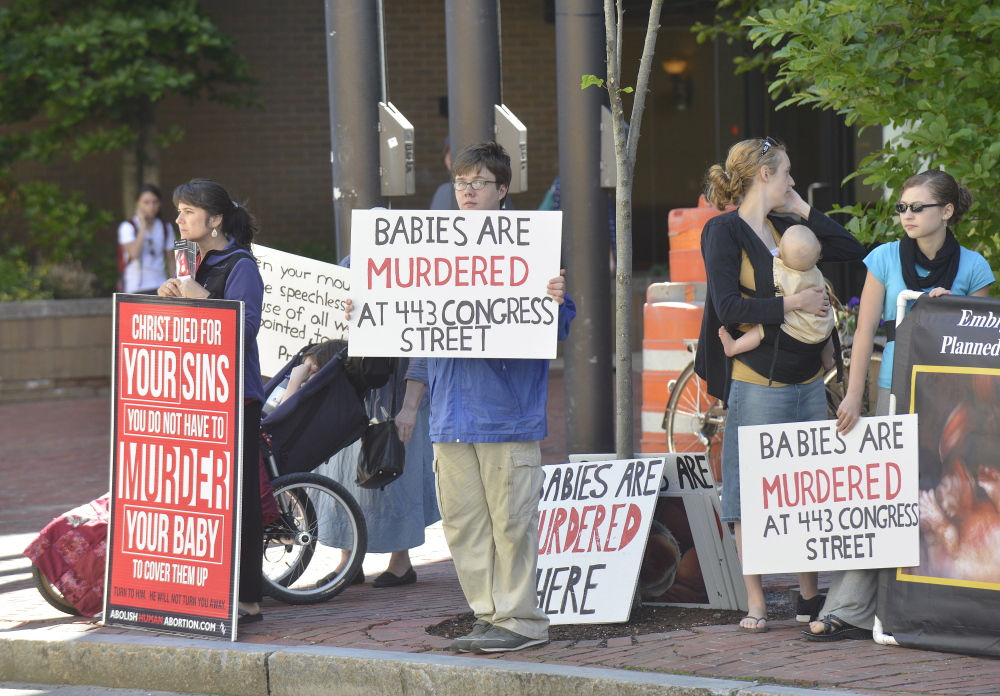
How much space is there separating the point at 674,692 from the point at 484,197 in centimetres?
186

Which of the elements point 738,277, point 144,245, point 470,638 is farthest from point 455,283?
point 144,245

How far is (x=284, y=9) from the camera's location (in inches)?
635

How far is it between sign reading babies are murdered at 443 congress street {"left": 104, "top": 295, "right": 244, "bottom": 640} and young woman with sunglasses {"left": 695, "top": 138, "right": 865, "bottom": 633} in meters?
1.87

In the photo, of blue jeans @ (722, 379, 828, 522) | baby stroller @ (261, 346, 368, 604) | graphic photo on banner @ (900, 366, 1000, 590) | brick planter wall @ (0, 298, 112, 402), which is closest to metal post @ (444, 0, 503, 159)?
baby stroller @ (261, 346, 368, 604)

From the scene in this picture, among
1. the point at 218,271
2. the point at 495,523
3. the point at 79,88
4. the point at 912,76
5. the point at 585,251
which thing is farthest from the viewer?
the point at 79,88

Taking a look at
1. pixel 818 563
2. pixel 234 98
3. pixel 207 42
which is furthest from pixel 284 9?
pixel 818 563

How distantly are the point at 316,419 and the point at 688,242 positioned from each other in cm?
Result: 304

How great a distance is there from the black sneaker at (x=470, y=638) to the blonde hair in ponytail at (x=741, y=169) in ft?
5.91

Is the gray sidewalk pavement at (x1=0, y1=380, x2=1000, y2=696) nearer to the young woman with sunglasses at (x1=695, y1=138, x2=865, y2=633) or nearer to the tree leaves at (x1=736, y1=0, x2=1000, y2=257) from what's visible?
the young woman with sunglasses at (x1=695, y1=138, x2=865, y2=633)

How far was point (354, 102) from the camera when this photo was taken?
6.64 meters

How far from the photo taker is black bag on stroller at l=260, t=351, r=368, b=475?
5684 mm

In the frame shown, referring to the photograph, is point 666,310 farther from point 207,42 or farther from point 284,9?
point 284,9

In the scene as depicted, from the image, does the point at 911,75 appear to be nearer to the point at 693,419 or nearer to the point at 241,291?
the point at 693,419

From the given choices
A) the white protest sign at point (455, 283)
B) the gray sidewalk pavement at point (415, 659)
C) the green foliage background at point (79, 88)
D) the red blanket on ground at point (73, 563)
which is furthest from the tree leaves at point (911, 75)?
the green foliage background at point (79, 88)
